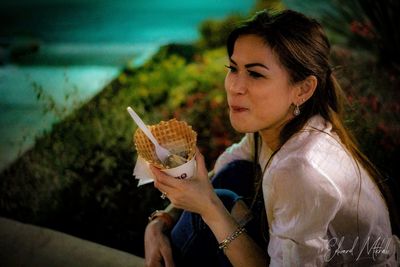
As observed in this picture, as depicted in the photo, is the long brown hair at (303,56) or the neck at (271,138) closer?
the long brown hair at (303,56)

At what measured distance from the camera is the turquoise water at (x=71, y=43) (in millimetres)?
4199

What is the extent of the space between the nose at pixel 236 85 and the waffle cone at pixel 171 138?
29 centimetres

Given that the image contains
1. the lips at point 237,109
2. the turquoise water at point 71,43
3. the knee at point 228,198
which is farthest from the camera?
the turquoise water at point 71,43

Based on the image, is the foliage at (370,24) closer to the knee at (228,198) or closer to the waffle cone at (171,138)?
the knee at (228,198)

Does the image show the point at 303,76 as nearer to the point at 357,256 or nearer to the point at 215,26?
the point at 357,256

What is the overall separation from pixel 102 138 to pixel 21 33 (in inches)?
205

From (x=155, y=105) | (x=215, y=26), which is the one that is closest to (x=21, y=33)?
(x=215, y=26)

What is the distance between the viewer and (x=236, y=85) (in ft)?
6.91

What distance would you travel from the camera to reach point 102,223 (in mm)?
3270

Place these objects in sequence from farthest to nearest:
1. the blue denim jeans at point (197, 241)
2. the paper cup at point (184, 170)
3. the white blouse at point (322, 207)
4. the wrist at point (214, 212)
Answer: the blue denim jeans at point (197, 241) → the wrist at point (214, 212) → the paper cup at point (184, 170) → the white blouse at point (322, 207)

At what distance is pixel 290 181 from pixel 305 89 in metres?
0.54

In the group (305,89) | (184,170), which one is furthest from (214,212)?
(305,89)

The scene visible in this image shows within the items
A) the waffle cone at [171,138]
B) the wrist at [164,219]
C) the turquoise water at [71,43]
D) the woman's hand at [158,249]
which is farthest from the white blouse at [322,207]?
the turquoise water at [71,43]

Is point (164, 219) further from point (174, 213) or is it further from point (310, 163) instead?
point (310, 163)
